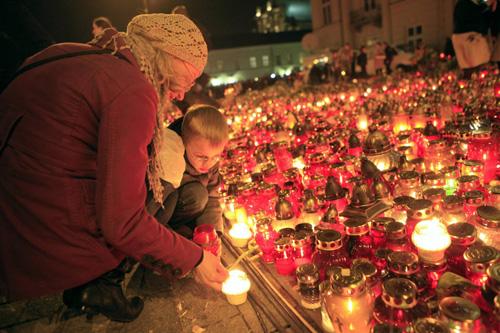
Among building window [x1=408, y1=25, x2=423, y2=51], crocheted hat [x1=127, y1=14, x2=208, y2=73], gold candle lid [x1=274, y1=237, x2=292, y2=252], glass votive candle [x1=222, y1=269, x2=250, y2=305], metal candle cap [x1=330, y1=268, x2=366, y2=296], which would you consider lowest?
glass votive candle [x1=222, y1=269, x2=250, y2=305]

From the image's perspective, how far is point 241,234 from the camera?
259 centimetres

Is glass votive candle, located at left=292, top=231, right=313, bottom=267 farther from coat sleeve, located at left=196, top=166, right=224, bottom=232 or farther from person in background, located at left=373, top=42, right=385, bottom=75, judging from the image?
person in background, located at left=373, top=42, right=385, bottom=75

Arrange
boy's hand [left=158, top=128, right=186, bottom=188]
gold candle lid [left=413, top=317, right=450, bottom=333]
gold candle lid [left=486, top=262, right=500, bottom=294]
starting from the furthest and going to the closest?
boy's hand [left=158, top=128, right=186, bottom=188]
gold candle lid [left=486, top=262, right=500, bottom=294]
gold candle lid [left=413, top=317, right=450, bottom=333]

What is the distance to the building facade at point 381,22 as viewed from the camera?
16766 millimetres

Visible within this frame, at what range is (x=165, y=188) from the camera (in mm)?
2289

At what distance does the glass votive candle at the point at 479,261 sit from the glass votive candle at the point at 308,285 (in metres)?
0.61

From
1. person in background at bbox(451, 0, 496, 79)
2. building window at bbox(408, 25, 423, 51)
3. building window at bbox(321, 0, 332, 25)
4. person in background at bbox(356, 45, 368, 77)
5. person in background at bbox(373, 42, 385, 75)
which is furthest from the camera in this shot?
building window at bbox(321, 0, 332, 25)

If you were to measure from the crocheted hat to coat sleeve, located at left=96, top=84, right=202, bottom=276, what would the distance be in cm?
29

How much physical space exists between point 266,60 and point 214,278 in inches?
1807

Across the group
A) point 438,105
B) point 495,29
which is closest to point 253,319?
point 438,105

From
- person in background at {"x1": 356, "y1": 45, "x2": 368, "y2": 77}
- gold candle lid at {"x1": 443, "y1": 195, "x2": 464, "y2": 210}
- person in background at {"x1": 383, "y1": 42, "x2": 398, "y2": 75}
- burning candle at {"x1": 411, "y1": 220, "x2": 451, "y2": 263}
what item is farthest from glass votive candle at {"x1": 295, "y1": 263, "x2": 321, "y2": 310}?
person in background at {"x1": 356, "y1": 45, "x2": 368, "y2": 77}

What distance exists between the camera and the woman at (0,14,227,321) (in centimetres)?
134

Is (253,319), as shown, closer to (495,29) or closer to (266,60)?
(495,29)

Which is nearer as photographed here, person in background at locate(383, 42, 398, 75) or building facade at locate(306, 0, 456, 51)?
person in background at locate(383, 42, 398, 75)
